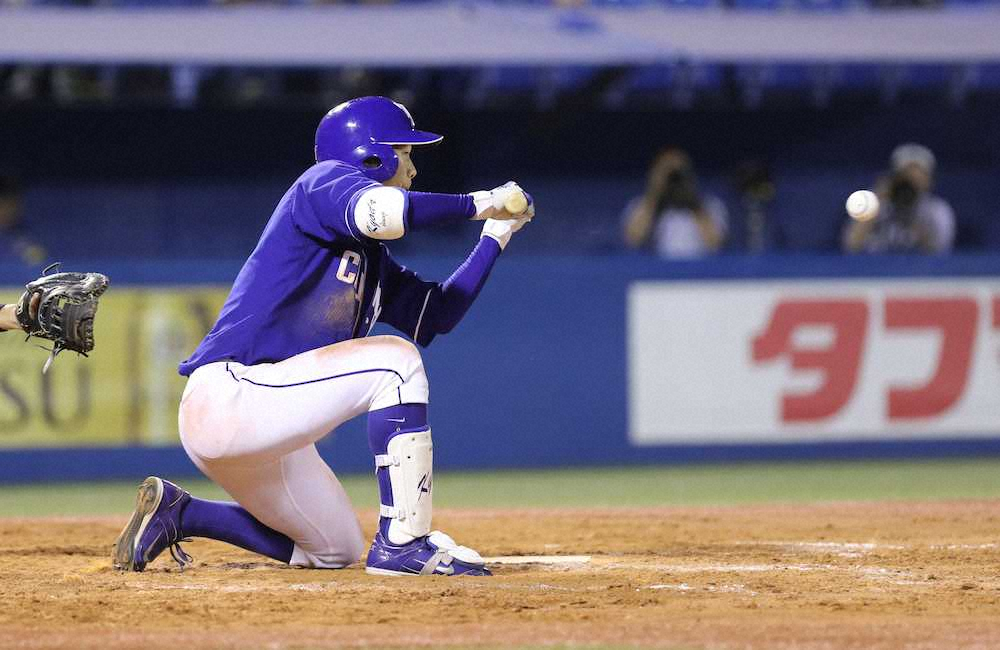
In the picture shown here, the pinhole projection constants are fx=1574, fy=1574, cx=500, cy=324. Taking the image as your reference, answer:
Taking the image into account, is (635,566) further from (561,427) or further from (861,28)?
(861,28)

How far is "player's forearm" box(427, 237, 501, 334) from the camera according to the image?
5574mm

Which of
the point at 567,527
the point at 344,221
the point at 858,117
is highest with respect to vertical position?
the point at 858,117

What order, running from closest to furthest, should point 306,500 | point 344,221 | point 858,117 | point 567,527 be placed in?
point 344,221, point 306,500, point 567,527, point 858,117

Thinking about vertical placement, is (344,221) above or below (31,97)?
below

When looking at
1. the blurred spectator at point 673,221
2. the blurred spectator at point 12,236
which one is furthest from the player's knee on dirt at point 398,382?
the blurred spectator at point 673,221

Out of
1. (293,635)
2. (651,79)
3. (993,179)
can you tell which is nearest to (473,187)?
(651,79)

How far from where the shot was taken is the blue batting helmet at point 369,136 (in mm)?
5324

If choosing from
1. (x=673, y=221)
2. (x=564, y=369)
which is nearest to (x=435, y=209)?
(x=564, y=369)

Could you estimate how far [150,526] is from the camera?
5332 mm

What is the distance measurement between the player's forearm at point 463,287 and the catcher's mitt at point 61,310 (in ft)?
3.89

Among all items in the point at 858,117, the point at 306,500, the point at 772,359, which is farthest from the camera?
the point at 858,117

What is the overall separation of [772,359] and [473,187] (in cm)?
390

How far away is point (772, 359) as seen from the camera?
9.91 metres

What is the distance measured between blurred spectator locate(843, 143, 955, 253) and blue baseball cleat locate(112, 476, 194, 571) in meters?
6.62
